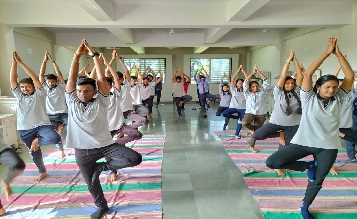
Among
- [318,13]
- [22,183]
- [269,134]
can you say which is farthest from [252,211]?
[318,13]

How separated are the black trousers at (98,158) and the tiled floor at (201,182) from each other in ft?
2.31

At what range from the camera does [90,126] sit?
2445 mm

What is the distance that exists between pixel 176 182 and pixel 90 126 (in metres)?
1.55

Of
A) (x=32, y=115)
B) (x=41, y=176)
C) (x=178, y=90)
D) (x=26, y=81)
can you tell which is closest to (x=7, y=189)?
(x=41, y=176)

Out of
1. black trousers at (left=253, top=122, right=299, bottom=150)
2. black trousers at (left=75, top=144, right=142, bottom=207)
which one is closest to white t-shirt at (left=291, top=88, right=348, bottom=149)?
black trousers at (left=253, top=122, right=299, bottom=150)

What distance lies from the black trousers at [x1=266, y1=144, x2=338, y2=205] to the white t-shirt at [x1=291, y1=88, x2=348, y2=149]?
0.08 m

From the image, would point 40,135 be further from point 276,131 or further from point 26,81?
point 276,131

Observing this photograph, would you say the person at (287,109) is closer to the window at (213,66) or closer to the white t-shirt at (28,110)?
the white t-shirt at (28,110)

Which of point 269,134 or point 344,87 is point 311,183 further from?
point 269,134

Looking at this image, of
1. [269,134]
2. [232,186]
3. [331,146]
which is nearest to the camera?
[331,146]

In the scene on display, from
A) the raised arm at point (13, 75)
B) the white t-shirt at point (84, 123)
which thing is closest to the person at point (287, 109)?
the white t-shirt at point (84, 123)

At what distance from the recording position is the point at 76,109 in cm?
244

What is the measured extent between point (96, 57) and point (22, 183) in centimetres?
209

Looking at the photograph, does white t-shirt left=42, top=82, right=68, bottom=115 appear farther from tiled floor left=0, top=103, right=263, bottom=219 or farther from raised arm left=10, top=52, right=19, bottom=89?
raised arm left=10, top=52, right=19, bottom=89
